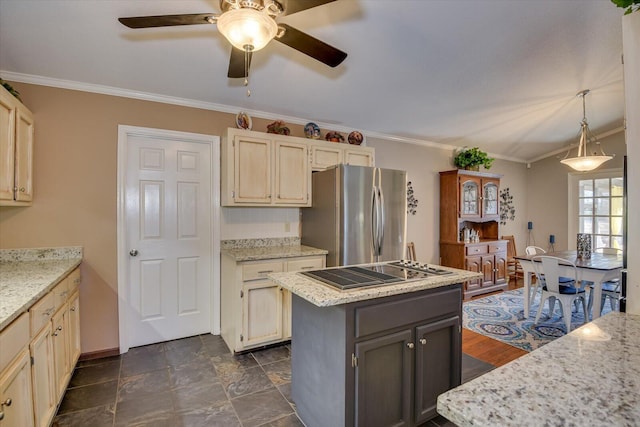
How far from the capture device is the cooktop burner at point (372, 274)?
1.71 m

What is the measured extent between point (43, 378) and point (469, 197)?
18.1ft

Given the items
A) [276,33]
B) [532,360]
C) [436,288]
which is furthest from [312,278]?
[276,33]

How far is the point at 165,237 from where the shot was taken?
3.09 metres

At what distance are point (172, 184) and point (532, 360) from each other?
3.17 m

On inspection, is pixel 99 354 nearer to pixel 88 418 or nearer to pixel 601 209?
pixel 88 418

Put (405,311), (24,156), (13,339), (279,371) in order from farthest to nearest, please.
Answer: (279,371), (24,156), (405,311), (13,339)

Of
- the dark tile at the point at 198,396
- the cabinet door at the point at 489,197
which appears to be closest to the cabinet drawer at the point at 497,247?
the cabinet door at the point at 489,197

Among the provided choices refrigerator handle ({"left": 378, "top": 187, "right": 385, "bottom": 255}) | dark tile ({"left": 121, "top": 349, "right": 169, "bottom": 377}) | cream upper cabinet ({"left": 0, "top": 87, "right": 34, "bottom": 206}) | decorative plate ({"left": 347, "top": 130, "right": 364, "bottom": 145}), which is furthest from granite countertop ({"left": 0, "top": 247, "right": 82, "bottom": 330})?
decorative plate ({"left": 347, "top": 130, "right": 364, "bottom": 145})

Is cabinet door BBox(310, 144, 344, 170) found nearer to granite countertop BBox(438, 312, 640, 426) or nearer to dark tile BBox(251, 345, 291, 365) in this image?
dark tile BBox(251, 345, 291, 365)

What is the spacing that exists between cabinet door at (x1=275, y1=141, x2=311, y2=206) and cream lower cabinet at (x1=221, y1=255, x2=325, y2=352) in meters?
0.71

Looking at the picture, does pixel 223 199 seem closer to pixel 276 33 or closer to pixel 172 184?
pixel 172 184

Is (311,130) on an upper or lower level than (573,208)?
upper

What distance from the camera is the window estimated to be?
213 inches

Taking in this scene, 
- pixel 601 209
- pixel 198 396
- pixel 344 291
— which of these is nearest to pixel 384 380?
pixel 344 291
